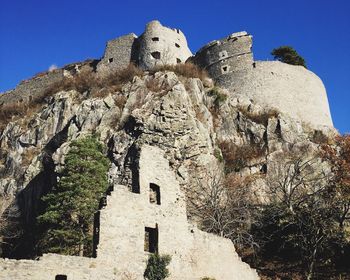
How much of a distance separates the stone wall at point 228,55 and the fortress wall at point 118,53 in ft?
28.4

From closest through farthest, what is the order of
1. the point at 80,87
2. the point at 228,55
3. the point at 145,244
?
the point at 145,244 → the point at 80,87 → the point at 228,55

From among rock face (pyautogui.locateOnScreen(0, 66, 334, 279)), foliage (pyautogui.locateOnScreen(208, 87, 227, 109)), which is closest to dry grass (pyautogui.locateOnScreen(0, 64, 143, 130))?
rock face (pyautogui.locateOnScreen(0, 66, 334, 279))

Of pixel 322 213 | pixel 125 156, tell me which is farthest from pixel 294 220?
pixel 125 156

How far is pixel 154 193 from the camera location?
19672mm

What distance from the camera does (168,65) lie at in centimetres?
4478

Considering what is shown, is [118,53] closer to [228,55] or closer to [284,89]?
[228,55]

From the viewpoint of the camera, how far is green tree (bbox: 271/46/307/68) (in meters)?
51.3

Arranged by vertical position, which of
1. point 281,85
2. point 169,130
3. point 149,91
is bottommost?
point 169,130

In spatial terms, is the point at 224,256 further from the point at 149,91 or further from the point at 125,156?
the point at 149,91

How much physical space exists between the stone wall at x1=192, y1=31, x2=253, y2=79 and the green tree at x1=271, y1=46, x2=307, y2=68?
624 centimetres

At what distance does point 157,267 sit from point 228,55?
3338 cm

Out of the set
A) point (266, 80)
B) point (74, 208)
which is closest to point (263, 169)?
point (266, 80)

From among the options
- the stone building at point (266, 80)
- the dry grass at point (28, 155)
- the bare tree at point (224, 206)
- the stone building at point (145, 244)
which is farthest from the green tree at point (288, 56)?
the stone building at point (145, 244)

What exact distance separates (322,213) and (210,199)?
7.77 m
